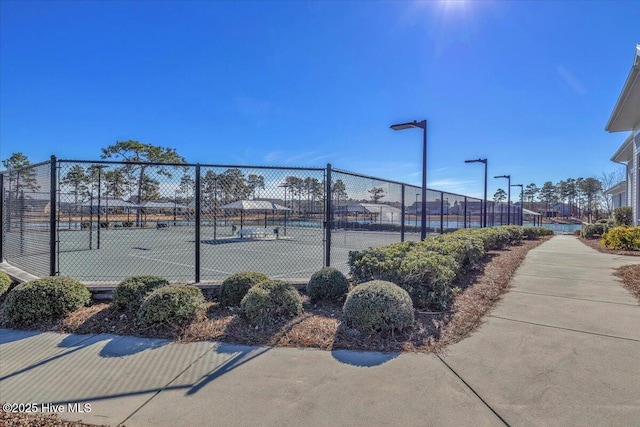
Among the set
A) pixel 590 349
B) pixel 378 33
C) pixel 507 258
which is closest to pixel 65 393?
pixel 590 349

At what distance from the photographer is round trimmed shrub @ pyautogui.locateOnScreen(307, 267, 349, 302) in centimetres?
484

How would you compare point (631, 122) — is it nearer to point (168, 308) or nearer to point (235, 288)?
point (235, 288)

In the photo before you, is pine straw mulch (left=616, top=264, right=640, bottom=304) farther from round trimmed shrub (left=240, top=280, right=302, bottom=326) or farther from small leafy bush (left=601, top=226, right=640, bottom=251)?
round trimmed shrub (left=240, top=280, right=302, bottom=326)

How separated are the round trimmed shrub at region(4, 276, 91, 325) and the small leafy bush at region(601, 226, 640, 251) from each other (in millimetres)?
14599

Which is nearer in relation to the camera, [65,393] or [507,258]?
[65,393]

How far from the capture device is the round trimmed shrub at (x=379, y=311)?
3.66 metres

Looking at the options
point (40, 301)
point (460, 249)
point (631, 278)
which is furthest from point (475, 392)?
point (631, 278)

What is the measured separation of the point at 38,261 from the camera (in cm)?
646

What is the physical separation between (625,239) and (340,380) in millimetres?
12829

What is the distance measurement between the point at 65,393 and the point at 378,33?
858 cm

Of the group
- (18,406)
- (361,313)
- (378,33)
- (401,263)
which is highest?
(378,33)

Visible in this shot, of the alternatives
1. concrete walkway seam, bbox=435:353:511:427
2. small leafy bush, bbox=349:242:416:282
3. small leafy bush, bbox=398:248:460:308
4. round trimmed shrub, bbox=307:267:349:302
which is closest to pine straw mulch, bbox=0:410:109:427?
concrete walkway seam, bbox=435:353:511:427

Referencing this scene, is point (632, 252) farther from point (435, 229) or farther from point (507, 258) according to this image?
point (435, 229)

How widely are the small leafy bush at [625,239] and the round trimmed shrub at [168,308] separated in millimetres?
13281
